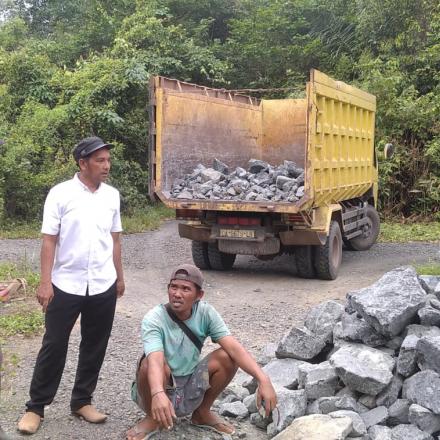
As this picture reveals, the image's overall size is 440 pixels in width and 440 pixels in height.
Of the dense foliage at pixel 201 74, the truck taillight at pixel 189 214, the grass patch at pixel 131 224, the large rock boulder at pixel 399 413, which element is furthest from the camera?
the dense foliage at pixel 201 74

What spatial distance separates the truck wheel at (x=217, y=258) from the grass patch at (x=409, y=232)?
11.8 ft

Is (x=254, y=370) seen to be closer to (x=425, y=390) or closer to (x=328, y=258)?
(x=425, y=390)

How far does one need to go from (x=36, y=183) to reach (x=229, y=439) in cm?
971

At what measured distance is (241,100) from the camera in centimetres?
1048

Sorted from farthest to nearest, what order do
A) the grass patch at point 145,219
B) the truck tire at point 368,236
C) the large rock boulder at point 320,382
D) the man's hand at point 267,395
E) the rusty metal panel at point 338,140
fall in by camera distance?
the grass patch at point 145,219, the truck tire at point 368,236, the rusty metal panel at point 338,140, the large rock boulder at point 320,382, the man's hand at point 267,395

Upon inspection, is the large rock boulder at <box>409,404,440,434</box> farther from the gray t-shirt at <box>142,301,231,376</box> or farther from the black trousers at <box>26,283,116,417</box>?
the black trousers at <box>26,283,116,417</box>

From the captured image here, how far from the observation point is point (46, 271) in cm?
368

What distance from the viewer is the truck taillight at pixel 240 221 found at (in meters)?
7.84

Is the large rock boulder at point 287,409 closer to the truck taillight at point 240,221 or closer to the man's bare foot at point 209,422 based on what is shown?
the man's bare foot at point 209,422

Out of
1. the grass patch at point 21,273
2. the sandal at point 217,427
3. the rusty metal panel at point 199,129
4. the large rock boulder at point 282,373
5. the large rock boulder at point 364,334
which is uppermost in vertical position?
the rusty metal panel at point 199,129

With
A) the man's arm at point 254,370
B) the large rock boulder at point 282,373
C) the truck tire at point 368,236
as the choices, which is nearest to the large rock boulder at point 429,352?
the large rock boulder at point 282,373

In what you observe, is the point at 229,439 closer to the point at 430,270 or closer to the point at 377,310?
the point at 377,310

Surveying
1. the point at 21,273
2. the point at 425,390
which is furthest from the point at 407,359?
the point at 21,273

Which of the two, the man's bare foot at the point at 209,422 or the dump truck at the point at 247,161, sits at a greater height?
the dump truck at the point at 247,161
